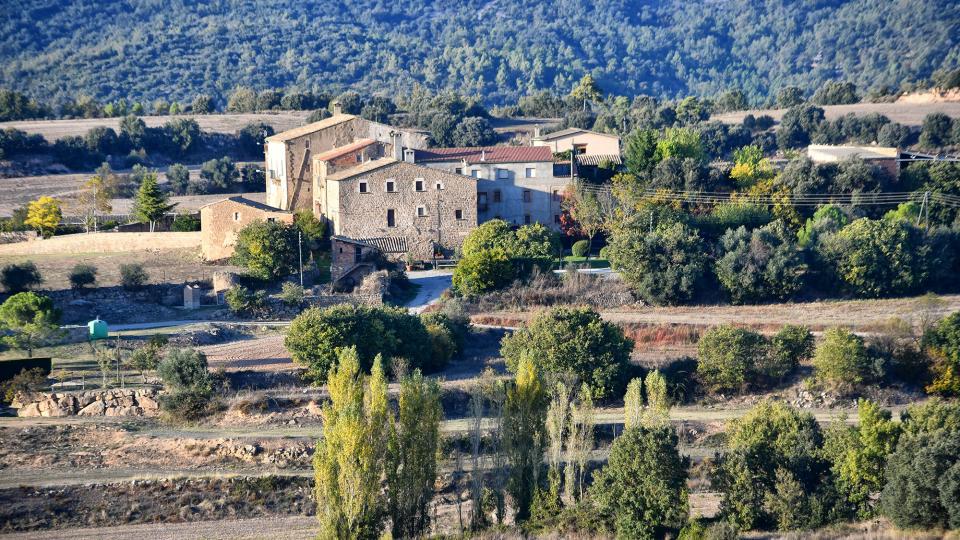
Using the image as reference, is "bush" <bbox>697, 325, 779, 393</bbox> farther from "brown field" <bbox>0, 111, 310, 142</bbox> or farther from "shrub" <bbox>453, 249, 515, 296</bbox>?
"brown field" <bbox>0, 111, 310, 142</bbox>

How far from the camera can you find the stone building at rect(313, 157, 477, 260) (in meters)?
51.7

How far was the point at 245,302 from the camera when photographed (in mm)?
45438

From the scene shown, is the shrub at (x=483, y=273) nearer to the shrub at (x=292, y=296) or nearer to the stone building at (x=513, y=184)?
the shrub at (x=292, y=296)

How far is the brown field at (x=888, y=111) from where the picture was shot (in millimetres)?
82250

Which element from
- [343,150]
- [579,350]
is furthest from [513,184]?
[579,350]

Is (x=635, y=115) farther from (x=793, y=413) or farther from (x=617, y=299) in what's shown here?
(x=793, y=413)

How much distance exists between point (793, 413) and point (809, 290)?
17015mm

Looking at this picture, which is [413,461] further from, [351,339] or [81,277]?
[81,277]

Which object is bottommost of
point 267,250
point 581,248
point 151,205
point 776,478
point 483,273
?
point 776,478

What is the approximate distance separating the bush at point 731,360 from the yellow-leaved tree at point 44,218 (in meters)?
29.6

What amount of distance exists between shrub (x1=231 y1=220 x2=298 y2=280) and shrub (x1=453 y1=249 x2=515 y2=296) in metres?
6.14

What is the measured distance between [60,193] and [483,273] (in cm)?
3096

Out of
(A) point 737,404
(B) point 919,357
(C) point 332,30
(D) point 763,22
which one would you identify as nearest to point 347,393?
(A) point 737,404

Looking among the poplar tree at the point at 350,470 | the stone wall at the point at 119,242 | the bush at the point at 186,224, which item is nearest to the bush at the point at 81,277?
the stone wall at the point at 119,242
